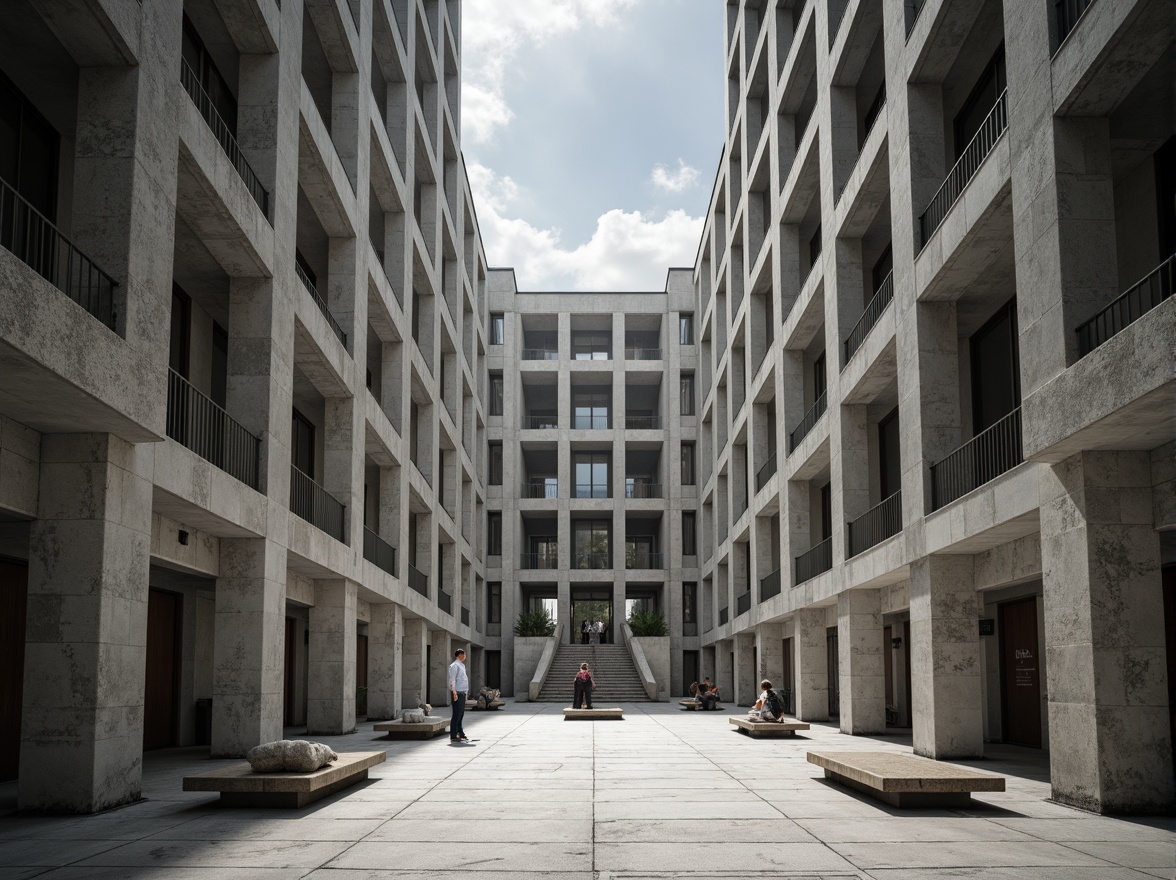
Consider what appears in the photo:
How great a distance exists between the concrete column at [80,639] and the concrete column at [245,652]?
15.4 ft

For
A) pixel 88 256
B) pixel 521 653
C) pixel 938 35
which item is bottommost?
pixel 521 653

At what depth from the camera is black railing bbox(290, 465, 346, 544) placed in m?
21.3

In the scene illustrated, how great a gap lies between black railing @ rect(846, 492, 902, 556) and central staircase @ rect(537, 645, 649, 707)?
1798 cm

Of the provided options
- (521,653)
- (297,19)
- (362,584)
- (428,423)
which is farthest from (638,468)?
(297,19)

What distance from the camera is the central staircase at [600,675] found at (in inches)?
1635

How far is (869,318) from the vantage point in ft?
74.2

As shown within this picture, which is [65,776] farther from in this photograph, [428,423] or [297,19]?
[428,423]

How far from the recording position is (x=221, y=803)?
11.2 m

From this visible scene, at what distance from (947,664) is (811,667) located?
1096cm

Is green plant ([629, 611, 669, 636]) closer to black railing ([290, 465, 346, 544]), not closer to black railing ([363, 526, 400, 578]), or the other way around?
black railing ([363, 526, 400, 578])

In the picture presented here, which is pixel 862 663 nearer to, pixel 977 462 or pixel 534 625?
pixel 977 462

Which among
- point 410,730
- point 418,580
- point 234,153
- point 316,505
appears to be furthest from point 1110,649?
point 418,580

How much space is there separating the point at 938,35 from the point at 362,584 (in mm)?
16605

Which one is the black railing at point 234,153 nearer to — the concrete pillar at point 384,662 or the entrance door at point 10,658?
the entrance door at point 10,658
